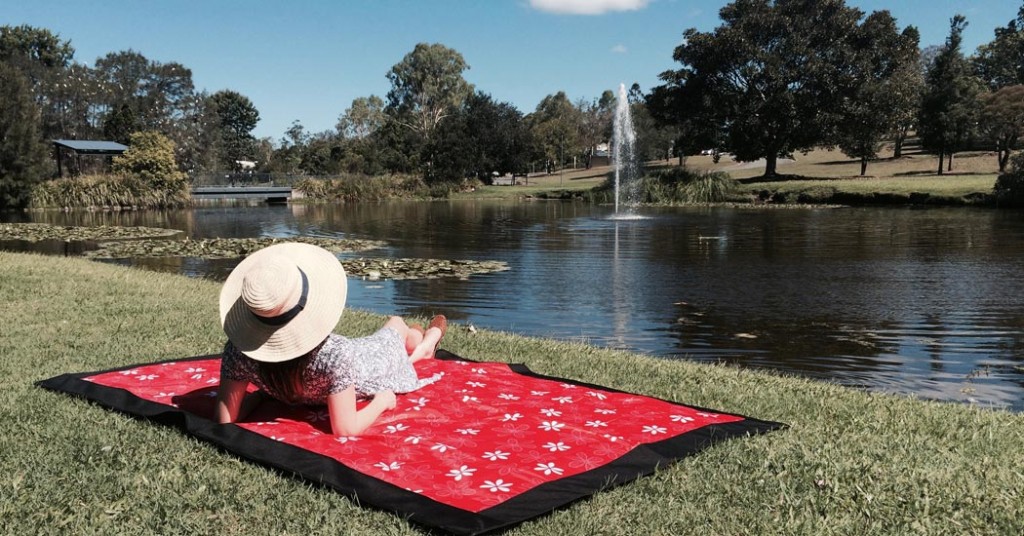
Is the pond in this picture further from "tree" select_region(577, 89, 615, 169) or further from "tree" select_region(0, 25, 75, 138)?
"tree" select_region(577, 89, 615, 169)

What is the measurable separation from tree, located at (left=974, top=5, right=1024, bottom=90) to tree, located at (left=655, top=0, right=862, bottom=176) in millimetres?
35651

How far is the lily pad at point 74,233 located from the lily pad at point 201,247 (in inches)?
67.0

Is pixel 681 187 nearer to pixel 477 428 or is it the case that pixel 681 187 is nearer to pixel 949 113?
pixel 949 113

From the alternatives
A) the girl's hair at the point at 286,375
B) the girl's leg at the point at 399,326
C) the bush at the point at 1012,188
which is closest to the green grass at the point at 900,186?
the bush at the point at 1012,188

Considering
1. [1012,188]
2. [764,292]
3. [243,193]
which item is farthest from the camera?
[243,193]

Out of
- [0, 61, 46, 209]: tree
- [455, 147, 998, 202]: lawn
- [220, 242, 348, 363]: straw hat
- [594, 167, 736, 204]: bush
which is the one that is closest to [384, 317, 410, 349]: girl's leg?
[220, 242, 348, 363]: straw hat

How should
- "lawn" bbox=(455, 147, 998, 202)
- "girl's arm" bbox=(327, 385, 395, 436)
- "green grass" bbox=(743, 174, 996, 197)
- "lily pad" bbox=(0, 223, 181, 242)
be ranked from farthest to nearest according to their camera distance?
"lawn" bbox=(455, 147, 998, 202), "green grass" bbox=(743, 174, 996, 197), "lily pad" bbox=(0, 223, 181, 242), "girl's arm" bbox=(327, 385, 395, 436)

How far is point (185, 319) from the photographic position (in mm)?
7812

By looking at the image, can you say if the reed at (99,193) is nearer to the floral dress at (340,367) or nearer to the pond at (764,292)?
the pond at (764,292)

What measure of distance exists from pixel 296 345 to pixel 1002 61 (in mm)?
88081

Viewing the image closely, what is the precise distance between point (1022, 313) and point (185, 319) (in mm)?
11122

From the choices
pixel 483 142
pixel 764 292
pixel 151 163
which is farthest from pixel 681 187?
pixel 764 292

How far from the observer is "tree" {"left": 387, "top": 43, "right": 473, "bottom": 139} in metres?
85.1

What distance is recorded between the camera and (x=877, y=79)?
46.4m
